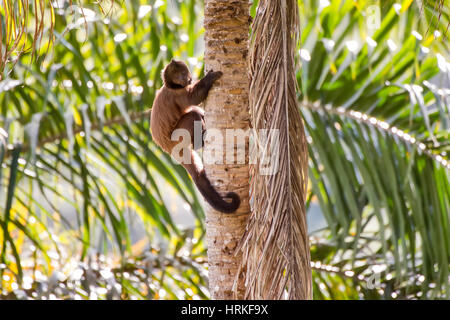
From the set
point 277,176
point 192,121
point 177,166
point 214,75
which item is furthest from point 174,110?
point 277,176

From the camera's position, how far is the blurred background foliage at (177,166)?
3289mm

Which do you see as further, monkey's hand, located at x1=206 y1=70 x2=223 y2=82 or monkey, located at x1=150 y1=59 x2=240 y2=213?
monkey, located at x1=150 y1=59 x2=240 y2=213

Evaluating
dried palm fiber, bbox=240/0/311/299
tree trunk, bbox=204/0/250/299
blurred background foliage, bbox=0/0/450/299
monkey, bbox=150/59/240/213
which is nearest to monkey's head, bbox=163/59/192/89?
monkey, bbox=150/59/240/213

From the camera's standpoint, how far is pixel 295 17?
83.5 inches

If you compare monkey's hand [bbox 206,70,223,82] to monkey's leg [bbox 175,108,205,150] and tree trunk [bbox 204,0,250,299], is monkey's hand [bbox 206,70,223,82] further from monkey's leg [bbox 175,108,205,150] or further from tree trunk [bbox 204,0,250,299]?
monkey's leg [bbox 175,108,205,150]

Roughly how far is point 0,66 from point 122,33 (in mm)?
1555

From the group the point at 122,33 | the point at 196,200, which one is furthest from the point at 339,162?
the point at 122,33

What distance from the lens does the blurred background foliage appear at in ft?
10.8

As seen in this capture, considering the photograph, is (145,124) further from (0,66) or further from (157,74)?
(0,66)

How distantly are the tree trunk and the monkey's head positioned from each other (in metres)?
0.83

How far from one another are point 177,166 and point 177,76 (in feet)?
1.89

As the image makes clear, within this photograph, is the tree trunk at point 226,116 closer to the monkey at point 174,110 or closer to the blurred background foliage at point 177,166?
the monkey at point 174,110

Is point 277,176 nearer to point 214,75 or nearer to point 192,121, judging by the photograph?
point 214,75

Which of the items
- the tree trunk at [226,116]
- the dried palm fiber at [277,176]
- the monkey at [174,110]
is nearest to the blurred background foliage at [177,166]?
the monkey at [174,110]
